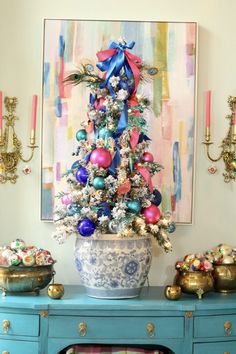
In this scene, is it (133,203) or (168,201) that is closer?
(133,203)

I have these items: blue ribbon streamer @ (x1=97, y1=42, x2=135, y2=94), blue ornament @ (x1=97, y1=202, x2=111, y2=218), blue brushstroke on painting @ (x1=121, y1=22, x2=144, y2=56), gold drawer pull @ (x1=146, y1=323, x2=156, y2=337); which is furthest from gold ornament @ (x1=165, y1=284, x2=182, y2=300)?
blue brushstroke on painting @ (x1=121, y1=22, x2=144, y2=56)

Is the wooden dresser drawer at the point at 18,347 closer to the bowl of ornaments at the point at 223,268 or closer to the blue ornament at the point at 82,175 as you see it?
the blue ornament at the point at 82,175

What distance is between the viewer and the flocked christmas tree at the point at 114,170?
209 cm

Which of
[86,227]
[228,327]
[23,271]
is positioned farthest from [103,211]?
[228,327]

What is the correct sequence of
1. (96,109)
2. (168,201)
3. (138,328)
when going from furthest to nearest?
(168,201) → (96,109) → (138,328)

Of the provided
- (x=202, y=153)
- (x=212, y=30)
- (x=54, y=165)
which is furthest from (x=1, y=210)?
(x=212, y=30)

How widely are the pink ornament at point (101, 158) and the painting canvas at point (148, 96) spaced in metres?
0.42

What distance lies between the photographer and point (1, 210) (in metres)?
2.53

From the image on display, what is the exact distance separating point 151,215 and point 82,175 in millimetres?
315

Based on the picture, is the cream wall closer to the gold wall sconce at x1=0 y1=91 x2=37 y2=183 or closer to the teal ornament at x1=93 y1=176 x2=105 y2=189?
the gold wall sconce at x1=0 y1=91 x2=37 y2=183

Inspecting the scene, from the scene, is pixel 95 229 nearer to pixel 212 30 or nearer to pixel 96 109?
pixel 96 109

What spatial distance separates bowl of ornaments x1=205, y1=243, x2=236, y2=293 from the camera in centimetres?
229

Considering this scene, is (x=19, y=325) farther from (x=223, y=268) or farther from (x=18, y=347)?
(x=223, y=268)

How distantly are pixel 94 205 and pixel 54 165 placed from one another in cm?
47
